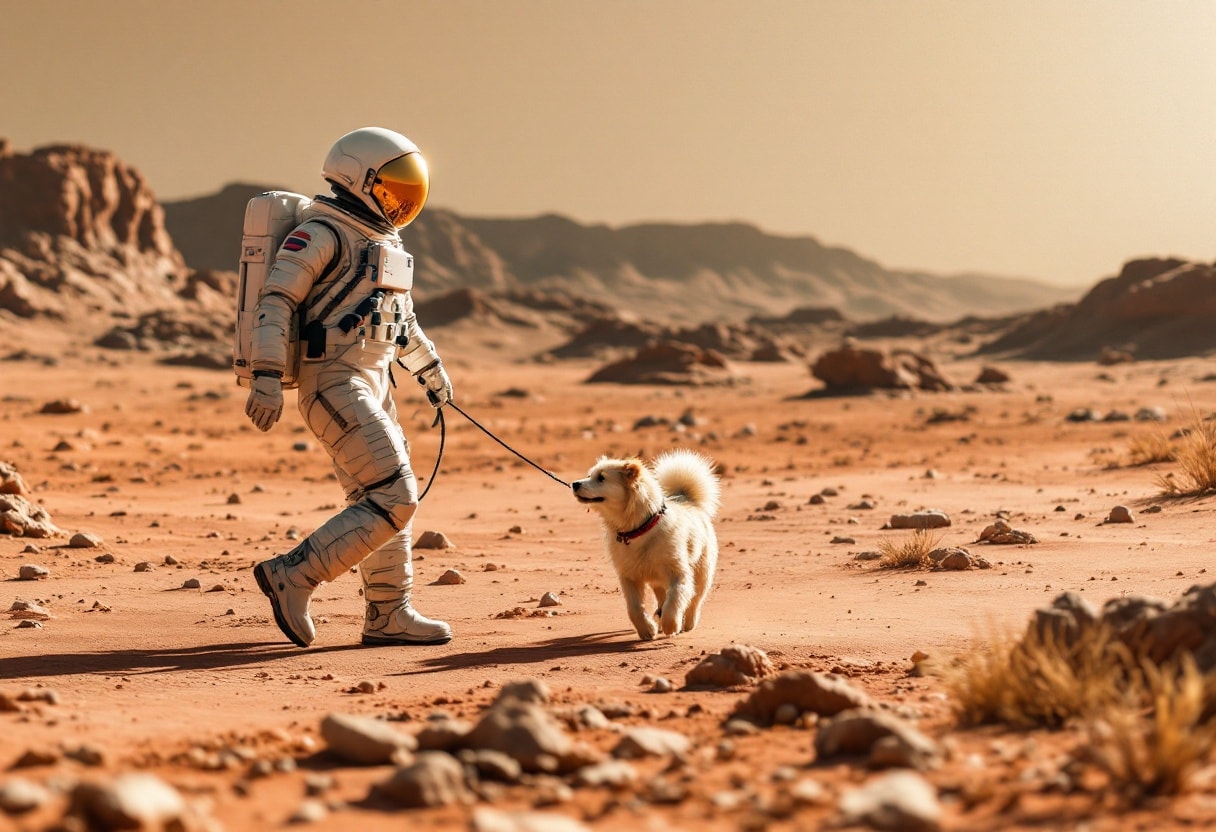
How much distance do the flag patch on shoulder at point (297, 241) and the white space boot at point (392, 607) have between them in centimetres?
164

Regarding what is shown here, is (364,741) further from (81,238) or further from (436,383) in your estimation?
(81,238)

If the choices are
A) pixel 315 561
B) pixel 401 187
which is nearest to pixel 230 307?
pixel 401 187

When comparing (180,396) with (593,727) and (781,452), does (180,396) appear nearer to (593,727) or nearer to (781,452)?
(781,452)

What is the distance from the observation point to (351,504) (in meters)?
7.20

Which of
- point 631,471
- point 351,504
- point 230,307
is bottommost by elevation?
point 351,504

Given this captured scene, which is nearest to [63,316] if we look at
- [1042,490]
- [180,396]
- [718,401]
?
[180,396]

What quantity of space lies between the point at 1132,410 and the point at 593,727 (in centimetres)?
2890

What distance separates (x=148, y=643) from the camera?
7094 mm

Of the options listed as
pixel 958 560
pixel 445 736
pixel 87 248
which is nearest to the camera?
pixel 445 736

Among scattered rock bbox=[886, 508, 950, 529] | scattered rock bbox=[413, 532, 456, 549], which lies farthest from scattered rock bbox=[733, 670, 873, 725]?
scattered rock bbox=[886, 508, 950, 529]

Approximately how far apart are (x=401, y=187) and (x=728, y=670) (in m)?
3.31

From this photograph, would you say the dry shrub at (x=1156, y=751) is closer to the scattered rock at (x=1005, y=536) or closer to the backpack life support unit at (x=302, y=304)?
the backpack life support unit at (x=302, y=304)

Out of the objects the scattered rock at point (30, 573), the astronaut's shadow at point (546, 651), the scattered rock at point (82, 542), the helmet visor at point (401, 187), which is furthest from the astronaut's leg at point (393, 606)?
the scattered rock at point (82, 542)

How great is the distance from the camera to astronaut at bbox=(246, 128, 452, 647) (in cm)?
688
